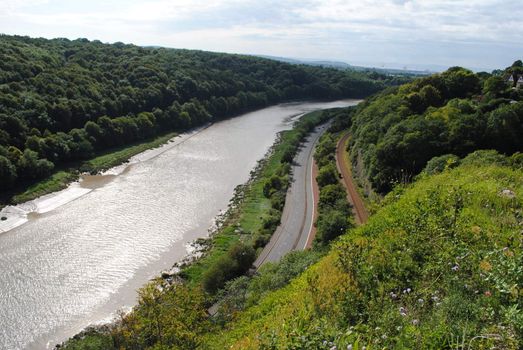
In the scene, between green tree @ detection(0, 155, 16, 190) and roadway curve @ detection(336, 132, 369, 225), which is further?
green tree @ detection(0, 155, 16, 190)

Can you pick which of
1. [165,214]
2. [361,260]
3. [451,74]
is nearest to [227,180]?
[165,214]

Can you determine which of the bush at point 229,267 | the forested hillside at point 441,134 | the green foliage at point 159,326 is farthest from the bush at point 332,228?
the green foliage at point 159,326

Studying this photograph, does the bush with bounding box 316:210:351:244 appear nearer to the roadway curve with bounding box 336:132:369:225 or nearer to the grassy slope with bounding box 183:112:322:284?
the roadway curve with bounding box 336:132:369:225

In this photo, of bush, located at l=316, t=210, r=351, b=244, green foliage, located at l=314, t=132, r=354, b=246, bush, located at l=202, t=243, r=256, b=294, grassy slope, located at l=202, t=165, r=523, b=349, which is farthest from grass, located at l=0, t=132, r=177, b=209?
grassy slope, located at l=202, t=165, r=523, b=349

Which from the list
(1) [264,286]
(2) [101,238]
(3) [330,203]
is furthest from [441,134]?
(2) [101,238]

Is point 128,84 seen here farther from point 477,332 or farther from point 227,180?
point 477,332

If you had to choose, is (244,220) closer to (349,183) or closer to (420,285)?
(349,183)

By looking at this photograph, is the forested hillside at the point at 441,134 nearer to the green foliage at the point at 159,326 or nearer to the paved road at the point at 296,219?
the paved road at the point at 296,219
